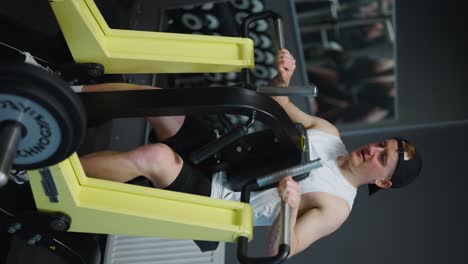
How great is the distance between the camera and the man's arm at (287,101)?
5.28 feet

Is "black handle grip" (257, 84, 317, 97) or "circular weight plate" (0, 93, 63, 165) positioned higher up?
"circular weight plate" (0, 93, 63, 165)

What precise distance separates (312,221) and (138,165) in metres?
0.52

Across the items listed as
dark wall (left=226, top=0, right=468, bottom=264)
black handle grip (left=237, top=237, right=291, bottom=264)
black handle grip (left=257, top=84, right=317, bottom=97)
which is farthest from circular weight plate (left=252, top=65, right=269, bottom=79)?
black handle grip (left=237, top=237, right=291, bottom=264)

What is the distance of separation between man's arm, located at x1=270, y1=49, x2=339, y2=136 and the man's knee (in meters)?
0.43

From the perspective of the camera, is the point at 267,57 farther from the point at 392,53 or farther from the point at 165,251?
the point at 165,251

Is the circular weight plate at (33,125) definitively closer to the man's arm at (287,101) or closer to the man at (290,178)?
the man at (290,178)

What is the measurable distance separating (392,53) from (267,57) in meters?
0.59

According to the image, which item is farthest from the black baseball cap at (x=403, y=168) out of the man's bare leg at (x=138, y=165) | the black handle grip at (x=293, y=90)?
the man's bare leg at (x=138, y=165)

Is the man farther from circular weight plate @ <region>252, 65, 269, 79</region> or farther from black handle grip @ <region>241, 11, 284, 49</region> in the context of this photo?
circular weight plate @ <region>252, 65, 269, 79</region>

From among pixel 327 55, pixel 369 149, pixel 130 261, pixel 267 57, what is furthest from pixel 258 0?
pixel 130 261

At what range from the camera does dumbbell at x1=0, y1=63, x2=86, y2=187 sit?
0.90 meters

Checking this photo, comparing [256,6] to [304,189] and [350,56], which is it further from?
[304,189]

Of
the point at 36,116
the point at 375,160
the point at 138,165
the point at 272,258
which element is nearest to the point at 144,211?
the point at 138,165

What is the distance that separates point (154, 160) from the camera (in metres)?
1.41
